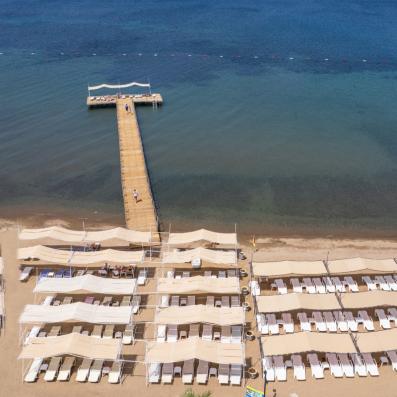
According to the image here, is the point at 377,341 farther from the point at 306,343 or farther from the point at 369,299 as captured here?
the point at 306,343

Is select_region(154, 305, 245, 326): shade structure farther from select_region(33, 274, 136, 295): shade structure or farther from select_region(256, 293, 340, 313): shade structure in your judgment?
select_region(33, 274, 136, 295): shade structure

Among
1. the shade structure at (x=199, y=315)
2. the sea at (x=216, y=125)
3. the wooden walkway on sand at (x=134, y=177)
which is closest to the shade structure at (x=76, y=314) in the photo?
the shade structure at (x=199, y=315)

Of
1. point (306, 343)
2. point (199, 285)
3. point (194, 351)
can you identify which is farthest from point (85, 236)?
point (306, 343)

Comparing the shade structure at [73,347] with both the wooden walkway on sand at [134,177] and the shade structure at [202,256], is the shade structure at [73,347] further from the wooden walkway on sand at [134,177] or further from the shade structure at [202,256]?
the wooden walkway on sand at [134,177]

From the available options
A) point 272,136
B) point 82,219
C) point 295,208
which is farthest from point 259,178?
point 82,219

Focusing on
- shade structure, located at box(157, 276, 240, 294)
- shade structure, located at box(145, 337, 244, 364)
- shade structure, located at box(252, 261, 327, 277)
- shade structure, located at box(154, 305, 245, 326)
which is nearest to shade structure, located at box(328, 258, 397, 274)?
shade structure, located at box(252, 261, 327, 277)

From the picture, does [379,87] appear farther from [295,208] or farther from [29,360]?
[29,360]
